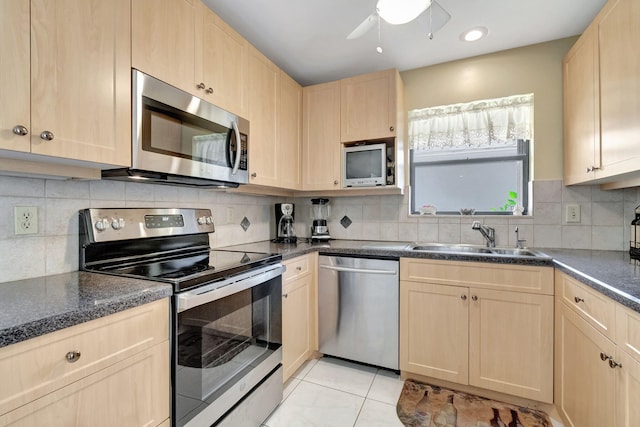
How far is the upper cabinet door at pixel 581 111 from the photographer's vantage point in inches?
66.1

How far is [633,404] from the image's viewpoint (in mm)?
974

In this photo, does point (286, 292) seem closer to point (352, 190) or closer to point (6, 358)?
point (352, 190)

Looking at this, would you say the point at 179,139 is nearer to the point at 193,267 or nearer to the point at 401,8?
the point at 193,267

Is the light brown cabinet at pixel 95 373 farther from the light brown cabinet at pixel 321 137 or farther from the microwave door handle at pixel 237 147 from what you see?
the light brown cabinet at pixel 321 137


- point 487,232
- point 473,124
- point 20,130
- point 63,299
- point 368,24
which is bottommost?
point 63,299

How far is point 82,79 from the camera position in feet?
3.56

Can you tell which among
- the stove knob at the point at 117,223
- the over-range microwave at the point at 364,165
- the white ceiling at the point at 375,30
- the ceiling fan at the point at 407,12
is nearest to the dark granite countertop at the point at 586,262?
the over-range microwave at the point at 364,165

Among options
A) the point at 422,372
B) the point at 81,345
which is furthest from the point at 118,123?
the point at 422,372

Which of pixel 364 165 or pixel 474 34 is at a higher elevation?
pixel 474 34

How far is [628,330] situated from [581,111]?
147cm

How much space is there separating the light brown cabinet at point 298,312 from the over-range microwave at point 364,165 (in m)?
0.70

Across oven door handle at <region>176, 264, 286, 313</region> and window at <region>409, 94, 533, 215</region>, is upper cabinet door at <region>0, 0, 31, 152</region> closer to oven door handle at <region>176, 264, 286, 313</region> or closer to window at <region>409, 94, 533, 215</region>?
oven door handle at <region>176, 264, 286, 313</region>

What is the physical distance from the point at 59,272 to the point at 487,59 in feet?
10.0

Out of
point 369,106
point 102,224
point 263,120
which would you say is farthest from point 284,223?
point 102,224
